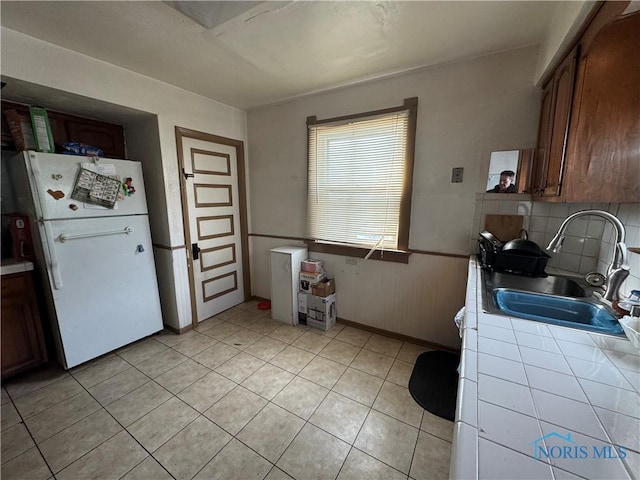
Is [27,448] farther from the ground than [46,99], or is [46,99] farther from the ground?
[46,99]

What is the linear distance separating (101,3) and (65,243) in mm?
1609

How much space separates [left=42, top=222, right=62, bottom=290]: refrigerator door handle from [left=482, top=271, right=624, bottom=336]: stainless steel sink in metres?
2.82

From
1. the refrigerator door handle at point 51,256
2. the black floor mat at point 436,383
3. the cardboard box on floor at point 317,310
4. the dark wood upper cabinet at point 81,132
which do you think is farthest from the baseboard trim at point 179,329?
the black floor mat at point 436,383

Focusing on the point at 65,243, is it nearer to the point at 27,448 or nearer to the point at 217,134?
the point at 27,448

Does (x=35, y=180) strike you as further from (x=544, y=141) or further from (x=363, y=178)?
(x=544, y=141)

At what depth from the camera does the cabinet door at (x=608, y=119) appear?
3.21 feet

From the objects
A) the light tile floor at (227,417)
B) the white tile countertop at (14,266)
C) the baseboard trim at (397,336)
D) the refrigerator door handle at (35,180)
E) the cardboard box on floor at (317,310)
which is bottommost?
the light tile floor at (227,417)

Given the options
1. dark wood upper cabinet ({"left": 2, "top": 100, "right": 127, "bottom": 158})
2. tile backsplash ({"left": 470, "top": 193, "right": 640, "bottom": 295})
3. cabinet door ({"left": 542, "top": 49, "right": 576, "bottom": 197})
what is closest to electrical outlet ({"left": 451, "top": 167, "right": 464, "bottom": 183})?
tile backsplash ({"left": 470, "top": 193, "right": 640, "bottom": 295})

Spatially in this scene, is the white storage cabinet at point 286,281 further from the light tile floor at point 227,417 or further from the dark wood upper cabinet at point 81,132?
the dark wood upper cabinet at point 81,132

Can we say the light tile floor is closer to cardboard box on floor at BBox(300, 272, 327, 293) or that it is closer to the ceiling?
cardboard box on floor at BBox(300, 272, 327, 293)

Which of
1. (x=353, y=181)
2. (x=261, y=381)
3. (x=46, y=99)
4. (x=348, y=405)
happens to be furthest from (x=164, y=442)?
(x=46, y=99)

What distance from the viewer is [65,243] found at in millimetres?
1910

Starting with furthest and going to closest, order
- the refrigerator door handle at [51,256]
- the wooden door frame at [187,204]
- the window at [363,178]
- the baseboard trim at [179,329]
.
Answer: the baseboard trim at [179,329]
the wooden door frame at [187,204]
the window at [363,178]
the refrigerator door handle at [51,256]

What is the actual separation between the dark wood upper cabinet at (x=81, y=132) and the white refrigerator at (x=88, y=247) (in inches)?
16.0
